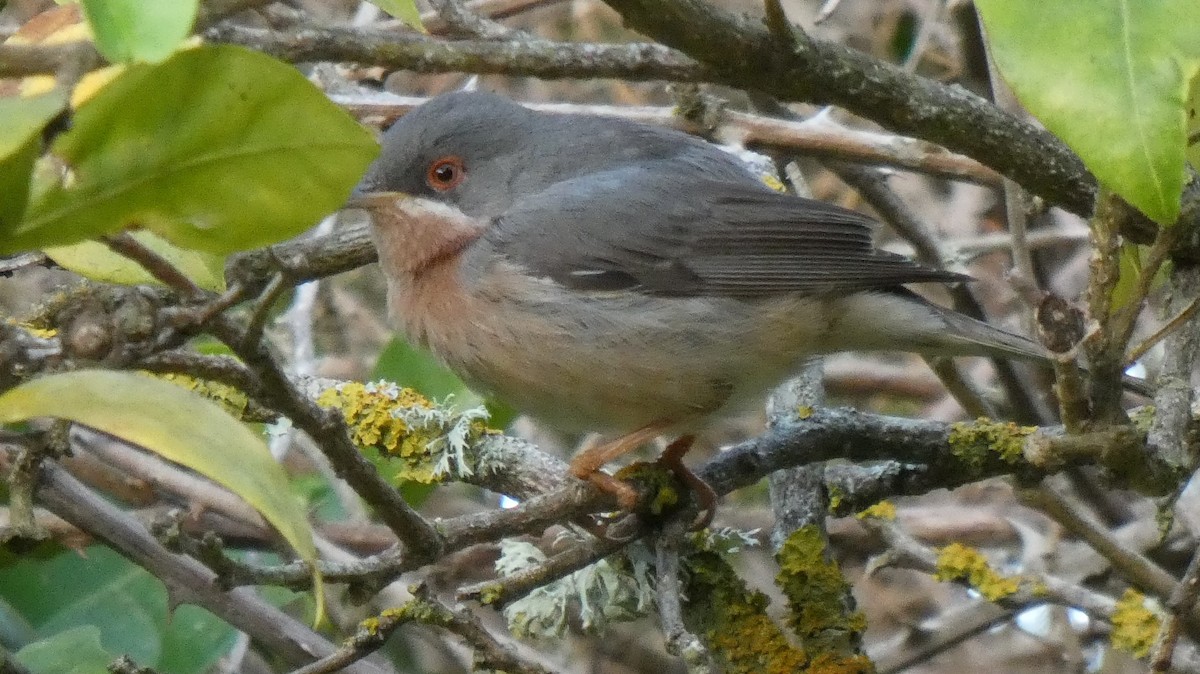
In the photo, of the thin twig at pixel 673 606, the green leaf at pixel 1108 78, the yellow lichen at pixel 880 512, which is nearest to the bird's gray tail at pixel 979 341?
the yellow lichen at pixel 880 512

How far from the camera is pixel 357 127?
1.41m

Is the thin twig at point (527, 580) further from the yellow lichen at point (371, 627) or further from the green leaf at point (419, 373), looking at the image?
the green leaf at point (419, 373)

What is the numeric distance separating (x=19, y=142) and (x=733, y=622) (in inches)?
94.2

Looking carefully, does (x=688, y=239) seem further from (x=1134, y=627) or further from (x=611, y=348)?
(x=1134, y=627)

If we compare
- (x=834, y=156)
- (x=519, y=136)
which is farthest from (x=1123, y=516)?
(x=519, y=136)

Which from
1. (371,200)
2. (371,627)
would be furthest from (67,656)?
(371,200)

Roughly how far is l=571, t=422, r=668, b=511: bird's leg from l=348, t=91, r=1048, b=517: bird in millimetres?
12

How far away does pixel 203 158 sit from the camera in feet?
4.66

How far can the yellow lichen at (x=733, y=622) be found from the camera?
312 centimetres

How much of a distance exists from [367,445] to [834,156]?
169 cm

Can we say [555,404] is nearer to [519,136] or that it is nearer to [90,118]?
[519,136]

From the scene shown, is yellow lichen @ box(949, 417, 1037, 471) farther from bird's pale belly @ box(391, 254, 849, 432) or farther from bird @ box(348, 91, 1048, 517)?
bird's pale belly @ box(391, 254, 849, 432)

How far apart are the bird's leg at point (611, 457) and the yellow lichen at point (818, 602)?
452mm

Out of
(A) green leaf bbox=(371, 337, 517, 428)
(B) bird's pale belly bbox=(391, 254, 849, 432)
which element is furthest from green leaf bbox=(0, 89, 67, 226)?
(A) green leaf bbox=(371, 337, 517, 428)
